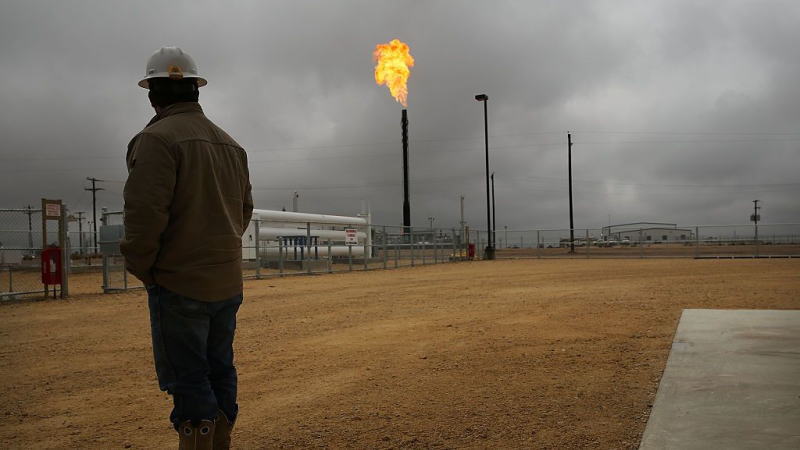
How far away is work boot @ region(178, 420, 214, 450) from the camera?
2.68 metres

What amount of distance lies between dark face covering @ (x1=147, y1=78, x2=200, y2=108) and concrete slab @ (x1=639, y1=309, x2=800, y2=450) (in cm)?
280

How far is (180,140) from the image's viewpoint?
268cm

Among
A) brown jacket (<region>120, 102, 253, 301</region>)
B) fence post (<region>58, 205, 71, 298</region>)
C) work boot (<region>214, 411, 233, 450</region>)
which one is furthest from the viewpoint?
fence post (<region>58, 205, 71, 298</region>)

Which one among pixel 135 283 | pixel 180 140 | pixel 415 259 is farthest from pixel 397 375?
pixel 415 259

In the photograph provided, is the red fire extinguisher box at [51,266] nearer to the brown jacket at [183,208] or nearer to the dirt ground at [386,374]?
the dirt ground at [386,374]

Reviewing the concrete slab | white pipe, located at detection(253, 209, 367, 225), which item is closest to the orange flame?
white pipe, located at detection(253, 209, 367, 225)

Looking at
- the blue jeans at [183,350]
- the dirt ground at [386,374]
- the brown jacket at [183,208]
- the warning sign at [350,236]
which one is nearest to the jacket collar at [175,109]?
the brown jacket at [183,208]

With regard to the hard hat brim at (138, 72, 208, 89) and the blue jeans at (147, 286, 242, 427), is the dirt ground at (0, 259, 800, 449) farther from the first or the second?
the hard hat brim at (138, 72, 208, 89)

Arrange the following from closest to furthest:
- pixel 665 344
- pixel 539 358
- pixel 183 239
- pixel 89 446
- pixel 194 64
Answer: pixel 183 239
pixel 194 64
pixel 89 446
pixel 539 358
pixel 665 344

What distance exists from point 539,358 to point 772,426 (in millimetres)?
2510

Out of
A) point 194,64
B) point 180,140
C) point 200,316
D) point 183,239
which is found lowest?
point 200,316

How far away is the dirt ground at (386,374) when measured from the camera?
3811 mm

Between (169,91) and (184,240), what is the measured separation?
74cm

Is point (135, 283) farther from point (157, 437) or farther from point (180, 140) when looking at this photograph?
point (180, 140)
